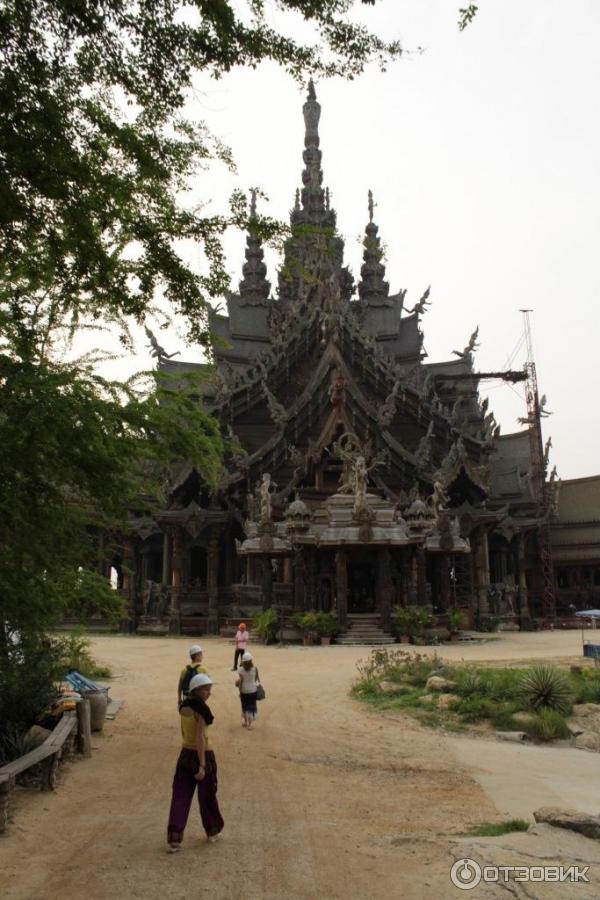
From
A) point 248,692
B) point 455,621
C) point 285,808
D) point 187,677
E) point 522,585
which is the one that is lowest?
point 285,808

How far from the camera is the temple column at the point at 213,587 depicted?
28688 mm

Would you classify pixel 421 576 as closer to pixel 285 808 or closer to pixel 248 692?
pixel 248 692

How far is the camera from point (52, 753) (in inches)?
264

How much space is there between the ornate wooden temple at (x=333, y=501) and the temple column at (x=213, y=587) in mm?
63

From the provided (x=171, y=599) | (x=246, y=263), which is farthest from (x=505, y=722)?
(x=246, y=263)

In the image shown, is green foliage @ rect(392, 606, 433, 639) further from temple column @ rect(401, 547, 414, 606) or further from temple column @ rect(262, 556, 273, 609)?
temple column @ rect(262, 556, 273, 609)

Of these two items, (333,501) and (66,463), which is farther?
(333,501)

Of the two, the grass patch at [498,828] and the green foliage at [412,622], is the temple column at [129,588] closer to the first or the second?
the green foliage at [412,622]

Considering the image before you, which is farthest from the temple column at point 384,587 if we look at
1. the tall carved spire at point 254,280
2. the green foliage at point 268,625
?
the tall carved spire at point 254,280

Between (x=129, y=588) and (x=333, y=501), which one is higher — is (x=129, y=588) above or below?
below

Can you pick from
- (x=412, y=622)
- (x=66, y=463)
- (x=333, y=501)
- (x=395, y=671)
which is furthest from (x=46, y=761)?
(x=333, y=501)

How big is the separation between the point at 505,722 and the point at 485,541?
22.8 metres

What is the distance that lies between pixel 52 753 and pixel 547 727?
6.37 meters

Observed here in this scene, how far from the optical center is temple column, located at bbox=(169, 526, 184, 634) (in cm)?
2847
